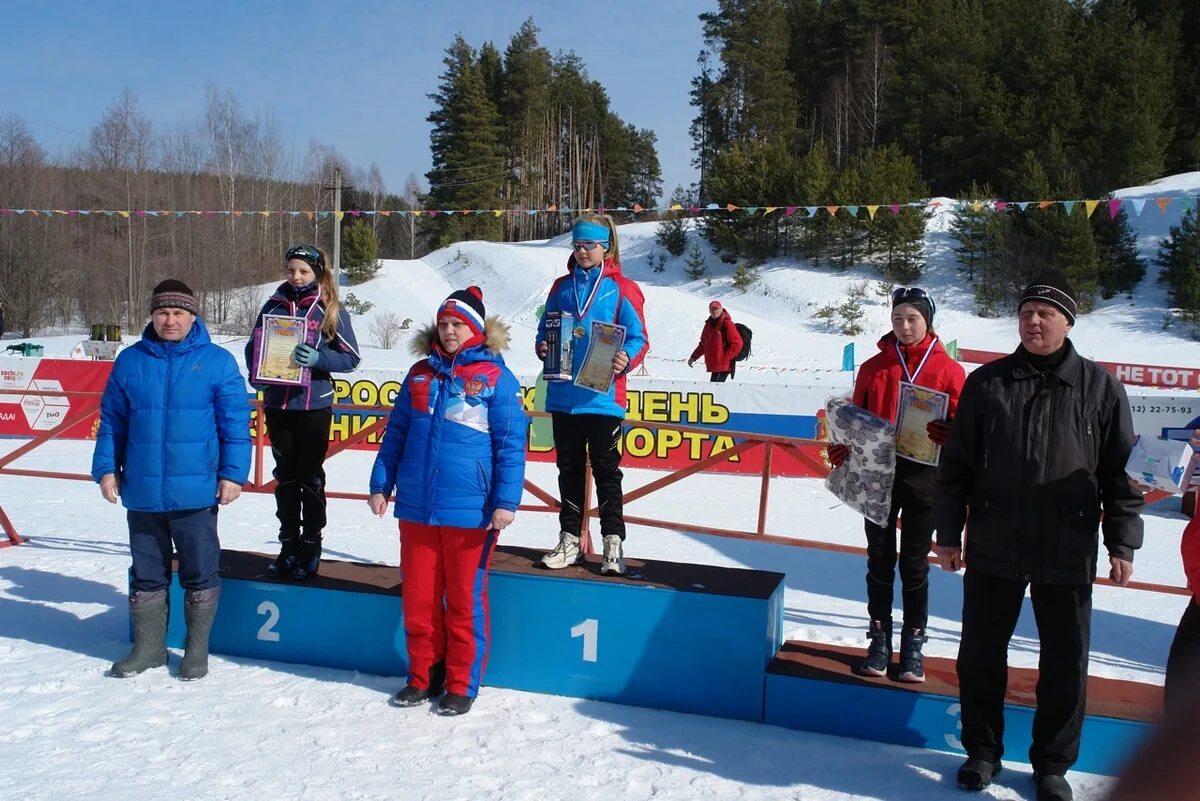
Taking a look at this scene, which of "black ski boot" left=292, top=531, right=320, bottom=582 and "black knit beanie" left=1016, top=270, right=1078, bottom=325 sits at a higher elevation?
"black knit beanie" left=1016, top=270, right=1078, bottom=325

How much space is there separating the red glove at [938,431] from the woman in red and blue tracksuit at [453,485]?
178cm

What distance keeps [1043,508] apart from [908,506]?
82 cm

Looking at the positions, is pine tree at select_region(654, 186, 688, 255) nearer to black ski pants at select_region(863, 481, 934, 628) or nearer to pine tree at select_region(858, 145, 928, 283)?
pine tree at select_region(858, 145, 928, 283)

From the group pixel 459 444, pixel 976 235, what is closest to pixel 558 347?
pixel 459 444

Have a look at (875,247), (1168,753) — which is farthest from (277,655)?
(875,247)

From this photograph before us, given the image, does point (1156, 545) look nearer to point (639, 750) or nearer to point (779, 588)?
point (779, 588)

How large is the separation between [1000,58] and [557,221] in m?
29.9

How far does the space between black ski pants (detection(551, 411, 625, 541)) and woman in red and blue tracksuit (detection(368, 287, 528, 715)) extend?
479 mm

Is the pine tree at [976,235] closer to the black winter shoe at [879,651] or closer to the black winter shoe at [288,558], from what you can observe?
the black winter shoe at [879,651]

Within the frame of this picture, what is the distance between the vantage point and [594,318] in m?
4.67

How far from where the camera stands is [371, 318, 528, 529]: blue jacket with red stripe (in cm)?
416

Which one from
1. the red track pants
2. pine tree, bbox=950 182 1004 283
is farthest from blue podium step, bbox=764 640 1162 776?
pine tree, bbox=950 182 1004 283

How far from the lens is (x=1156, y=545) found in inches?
356

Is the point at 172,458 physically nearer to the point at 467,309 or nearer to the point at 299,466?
the point at 299,466
